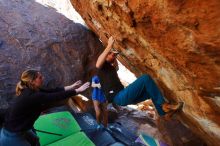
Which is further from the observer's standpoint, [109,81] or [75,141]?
[75,141]

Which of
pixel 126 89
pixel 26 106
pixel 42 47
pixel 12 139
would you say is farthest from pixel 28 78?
pixel 42 47

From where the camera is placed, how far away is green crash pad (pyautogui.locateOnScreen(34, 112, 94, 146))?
6.95 m

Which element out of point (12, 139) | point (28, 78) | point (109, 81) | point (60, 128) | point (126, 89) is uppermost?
point (28, 78)

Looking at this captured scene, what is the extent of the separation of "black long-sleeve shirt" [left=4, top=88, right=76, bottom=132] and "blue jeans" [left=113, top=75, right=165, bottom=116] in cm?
129

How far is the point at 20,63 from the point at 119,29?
3.27 m

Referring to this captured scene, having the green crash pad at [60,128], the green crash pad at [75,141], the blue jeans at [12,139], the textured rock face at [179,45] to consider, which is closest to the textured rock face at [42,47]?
the green crash pad at [60,128]

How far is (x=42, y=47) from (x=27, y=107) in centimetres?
389

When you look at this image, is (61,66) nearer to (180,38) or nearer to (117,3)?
(117,3)

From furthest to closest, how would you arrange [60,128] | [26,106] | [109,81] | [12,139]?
1. [60,128]
2. [109,81]
3. [12,139]
4. [26,106]

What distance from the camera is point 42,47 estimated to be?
346 inches

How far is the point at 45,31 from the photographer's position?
30.3 ft

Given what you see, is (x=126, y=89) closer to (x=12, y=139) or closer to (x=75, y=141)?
(x=75, y=141)

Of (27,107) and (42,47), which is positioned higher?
(42,47)

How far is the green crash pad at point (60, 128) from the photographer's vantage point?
274 inches
